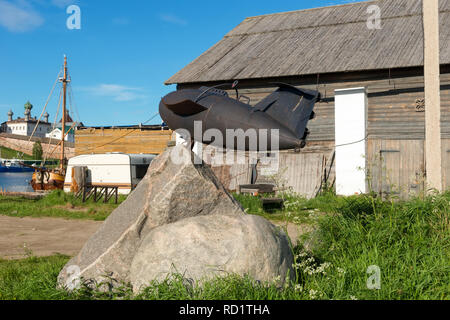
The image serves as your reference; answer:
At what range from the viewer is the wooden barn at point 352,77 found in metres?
14.9

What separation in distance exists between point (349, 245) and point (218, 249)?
1933 mm

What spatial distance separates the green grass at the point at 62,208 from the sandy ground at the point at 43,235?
2.10ft

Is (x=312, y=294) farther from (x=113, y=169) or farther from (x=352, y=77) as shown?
(x=113, y=169)

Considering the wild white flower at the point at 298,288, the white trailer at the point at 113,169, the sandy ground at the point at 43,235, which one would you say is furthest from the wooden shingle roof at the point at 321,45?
the wild white flower at the point at 298,288

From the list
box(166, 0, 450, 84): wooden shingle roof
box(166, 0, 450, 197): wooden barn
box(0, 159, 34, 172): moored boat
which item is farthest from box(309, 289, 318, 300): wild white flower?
box(0, 159, 34, 172): moored boat

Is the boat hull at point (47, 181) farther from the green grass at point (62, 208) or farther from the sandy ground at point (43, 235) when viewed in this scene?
the sandy ground at point (43, 235)

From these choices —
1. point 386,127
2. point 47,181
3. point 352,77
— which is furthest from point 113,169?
point 386,127

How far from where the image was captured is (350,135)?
1567cm

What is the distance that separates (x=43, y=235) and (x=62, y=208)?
4642 millimetres

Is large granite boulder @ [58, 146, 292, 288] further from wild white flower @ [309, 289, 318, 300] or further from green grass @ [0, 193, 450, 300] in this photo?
wild white flower @ [309, 289, 318, 300]

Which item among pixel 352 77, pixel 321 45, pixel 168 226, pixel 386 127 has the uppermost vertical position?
pixel 321 45

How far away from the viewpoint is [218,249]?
14.2ft

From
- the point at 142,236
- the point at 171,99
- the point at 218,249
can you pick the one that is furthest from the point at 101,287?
the point at 171,99
